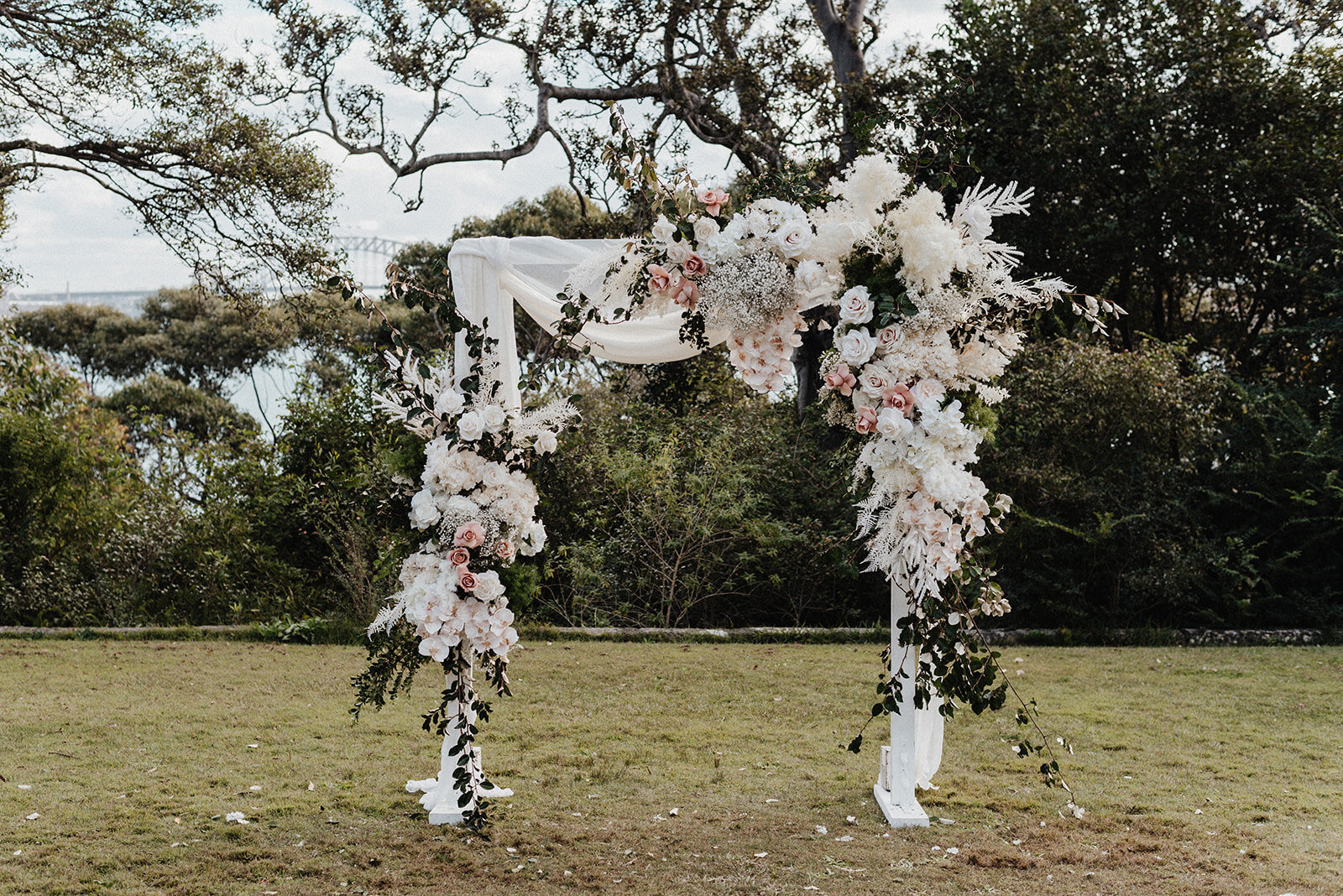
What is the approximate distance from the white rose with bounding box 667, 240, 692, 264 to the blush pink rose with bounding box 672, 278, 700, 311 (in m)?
0.08

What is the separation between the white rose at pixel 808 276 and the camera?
3846mm

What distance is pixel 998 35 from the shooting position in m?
10.1

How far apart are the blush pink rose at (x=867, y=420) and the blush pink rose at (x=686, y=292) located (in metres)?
0.79

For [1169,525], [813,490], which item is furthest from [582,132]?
[1169,525]

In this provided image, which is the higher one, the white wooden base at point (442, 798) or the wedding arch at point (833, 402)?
the wedding arch at point (833, 402)

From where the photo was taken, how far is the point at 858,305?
377cm

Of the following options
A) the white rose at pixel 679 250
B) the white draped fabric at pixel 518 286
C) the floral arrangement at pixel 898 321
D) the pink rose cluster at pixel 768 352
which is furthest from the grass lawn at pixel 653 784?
the white rose at pixel 679 250

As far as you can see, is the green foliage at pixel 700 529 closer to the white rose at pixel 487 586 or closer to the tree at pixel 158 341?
the white rose at pixel 487 586

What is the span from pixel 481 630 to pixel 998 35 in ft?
28.9

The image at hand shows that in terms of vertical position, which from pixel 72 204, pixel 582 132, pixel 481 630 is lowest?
pixel 481 630

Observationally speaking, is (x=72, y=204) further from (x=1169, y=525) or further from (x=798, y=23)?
(x=1169, y=525)

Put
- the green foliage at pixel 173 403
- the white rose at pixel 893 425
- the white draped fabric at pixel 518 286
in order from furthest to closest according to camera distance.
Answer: the green foliage at pixel 173 403 → the white draped fabric at pixel 518 286 → the white rose at pixel 893 425

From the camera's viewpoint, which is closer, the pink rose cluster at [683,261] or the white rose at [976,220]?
the white rose at [976,220]

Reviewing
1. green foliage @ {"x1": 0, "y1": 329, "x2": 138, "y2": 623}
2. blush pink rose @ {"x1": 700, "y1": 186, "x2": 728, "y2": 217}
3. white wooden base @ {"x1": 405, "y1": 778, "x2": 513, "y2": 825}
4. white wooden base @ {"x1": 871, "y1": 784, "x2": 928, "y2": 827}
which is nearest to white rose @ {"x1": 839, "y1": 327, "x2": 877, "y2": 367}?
blush pink rose @ {"x1": 700, "y1": 186, "x2": 728, "y2": 217}
